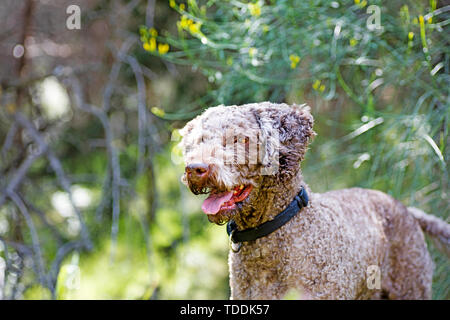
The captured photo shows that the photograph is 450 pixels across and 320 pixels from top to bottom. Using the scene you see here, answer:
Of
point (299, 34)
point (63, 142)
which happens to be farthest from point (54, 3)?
point (299, 34)

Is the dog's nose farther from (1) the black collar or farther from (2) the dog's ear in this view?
(1) the black collar

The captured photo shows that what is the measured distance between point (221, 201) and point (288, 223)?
1.16ft

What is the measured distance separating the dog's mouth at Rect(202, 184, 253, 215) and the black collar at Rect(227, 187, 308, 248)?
0.19 metres

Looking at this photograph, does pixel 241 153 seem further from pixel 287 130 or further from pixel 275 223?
pixel 275 223

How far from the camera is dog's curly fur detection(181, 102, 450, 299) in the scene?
1863mm

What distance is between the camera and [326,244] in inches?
82.3

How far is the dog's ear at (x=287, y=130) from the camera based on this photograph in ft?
6.33

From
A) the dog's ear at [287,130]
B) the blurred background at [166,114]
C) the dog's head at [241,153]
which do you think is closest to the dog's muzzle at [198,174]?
the dog's head at [241,153]

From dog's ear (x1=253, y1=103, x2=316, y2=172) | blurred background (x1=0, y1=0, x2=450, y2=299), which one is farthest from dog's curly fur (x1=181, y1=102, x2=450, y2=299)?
blurred background (x1=0, y1=0, x2=450, y2=299)

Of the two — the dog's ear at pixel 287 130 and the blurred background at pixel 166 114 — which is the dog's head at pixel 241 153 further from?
the blurred background at pixel 166 114

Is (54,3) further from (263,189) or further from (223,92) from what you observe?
(263,189)

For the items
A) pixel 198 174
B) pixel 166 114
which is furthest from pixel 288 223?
pixel 166 114

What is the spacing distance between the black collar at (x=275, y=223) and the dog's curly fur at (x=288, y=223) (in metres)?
0.02

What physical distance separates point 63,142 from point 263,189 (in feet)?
10.6
